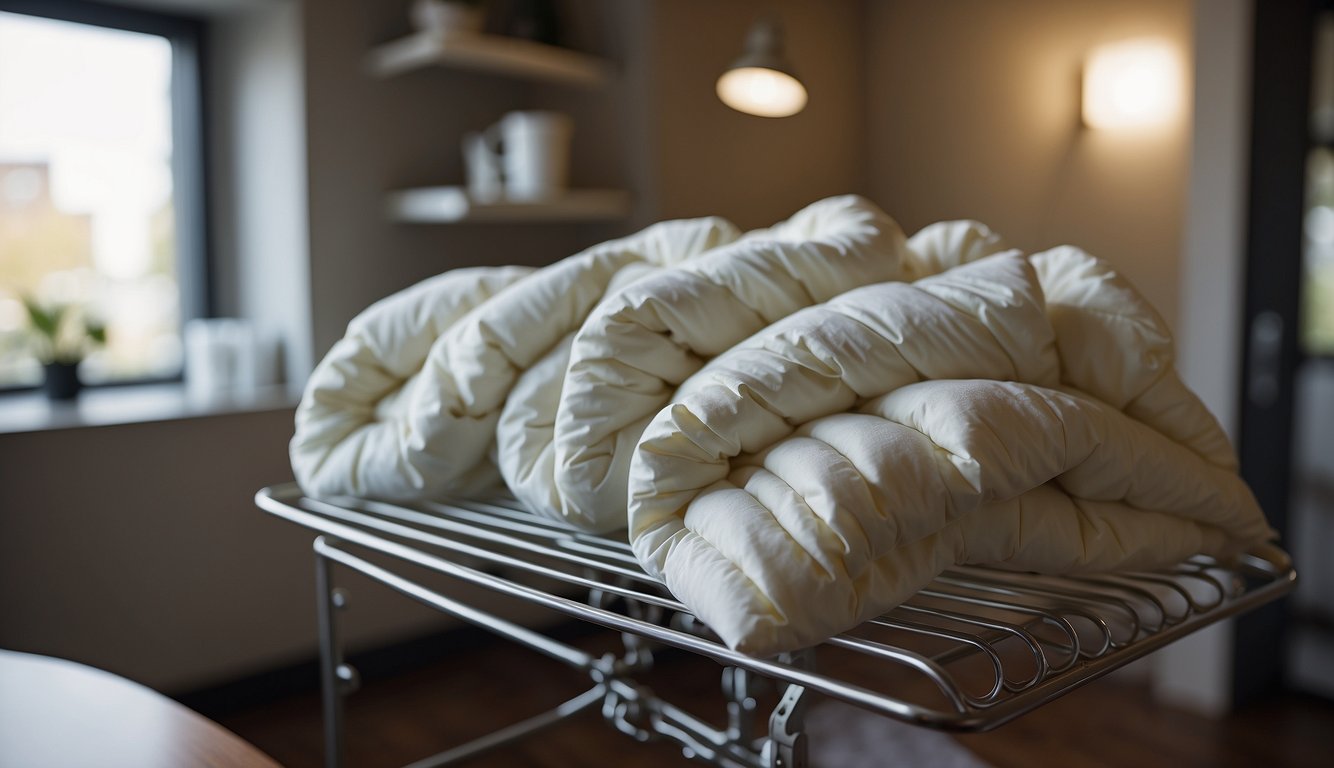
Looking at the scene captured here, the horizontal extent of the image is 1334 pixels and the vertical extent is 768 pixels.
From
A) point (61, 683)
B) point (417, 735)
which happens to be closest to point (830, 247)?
point (61, 683)

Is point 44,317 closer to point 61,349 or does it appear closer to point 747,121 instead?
point 61,349

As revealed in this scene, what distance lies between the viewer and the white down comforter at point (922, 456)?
2.38 feet

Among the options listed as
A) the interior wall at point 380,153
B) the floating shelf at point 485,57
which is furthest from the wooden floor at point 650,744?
the floating shelf at point 485,57

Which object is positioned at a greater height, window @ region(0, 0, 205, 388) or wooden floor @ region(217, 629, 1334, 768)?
window @ region(0, 0, 205, 388)

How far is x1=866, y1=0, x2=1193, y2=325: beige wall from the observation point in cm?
270

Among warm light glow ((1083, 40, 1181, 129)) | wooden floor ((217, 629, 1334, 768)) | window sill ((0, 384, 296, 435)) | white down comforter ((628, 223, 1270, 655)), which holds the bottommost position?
wooden floor ((217, 629, 1334, 768))

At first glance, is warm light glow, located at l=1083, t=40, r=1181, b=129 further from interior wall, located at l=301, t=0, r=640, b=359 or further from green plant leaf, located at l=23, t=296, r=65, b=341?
green plant leaf, located at l=23, t=296, r=65, b=341

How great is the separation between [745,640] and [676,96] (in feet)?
7.88

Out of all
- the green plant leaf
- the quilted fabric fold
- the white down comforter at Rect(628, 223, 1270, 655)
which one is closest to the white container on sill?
the green plant leaf

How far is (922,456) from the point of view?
763mm

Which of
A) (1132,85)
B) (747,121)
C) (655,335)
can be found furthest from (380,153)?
(655,335)

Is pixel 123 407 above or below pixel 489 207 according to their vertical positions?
below

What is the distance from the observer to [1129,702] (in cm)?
263

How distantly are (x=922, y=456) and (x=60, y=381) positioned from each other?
2.35 meters
